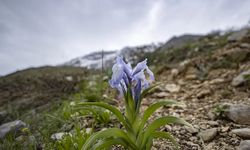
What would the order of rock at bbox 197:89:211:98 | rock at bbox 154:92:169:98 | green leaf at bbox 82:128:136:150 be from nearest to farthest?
green leaf at bbox 82:128:136:150
rock at bbox 197:89:211:98
rock at bbox 154:92:169:98

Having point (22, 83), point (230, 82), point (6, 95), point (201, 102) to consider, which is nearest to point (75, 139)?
point (201, 102)

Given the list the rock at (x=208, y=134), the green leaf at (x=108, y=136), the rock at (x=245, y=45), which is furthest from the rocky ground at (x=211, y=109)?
the rock at (x=245, y=45)

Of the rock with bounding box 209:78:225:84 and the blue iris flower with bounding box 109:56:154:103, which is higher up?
the blue iris flower with bounding box 109:56:154:103

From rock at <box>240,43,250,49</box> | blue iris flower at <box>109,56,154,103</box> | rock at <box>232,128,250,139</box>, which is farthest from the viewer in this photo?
rock at <box>240,43,250,49</box>

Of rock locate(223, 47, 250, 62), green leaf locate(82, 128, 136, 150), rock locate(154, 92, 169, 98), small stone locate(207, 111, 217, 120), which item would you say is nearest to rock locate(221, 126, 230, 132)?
small stone locate(207, 111, 217, 120)

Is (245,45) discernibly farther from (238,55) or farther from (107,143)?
(107,143)

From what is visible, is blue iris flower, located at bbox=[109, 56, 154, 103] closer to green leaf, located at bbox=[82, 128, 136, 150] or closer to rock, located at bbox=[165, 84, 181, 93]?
green leaf, located at bbox=[82, 128, 136, 150]

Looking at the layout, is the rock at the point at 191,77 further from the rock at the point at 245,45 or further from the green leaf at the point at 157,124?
the green leaf at the point at 157,124
